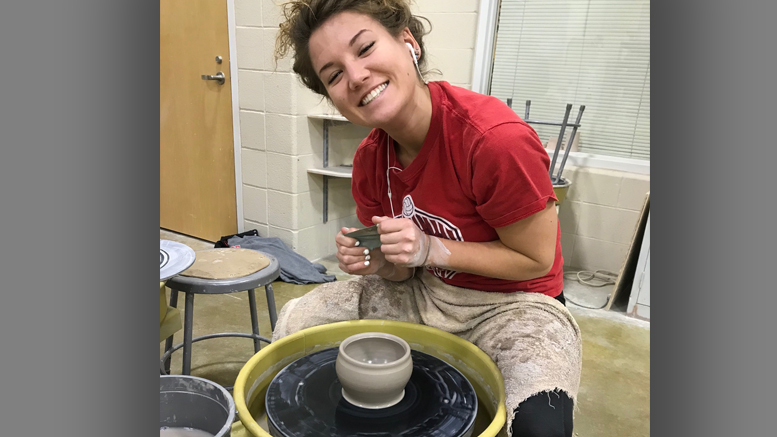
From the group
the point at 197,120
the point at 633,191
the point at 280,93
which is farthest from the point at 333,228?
the point at 633,191

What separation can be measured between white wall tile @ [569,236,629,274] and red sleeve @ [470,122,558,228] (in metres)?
2.08

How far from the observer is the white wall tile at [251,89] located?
2670 mm

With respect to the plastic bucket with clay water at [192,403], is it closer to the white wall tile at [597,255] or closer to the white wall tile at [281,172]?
the white wall tile at [281,172]

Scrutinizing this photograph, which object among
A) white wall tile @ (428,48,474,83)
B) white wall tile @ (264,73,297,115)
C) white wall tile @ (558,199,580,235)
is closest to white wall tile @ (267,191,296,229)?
white wall tile @ (264,73,297,115)

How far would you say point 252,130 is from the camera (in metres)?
2.76

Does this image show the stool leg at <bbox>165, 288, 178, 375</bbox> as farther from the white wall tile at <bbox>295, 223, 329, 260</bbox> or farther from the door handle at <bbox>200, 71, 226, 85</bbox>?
the door handle at <bbox>200, 71, 226, 85</bbox>

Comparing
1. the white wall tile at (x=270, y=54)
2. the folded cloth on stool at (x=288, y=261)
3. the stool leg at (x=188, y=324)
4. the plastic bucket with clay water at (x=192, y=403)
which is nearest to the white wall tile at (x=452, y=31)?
the white wall tile at (x=270, y=54)

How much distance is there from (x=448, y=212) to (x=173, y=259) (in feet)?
2.45

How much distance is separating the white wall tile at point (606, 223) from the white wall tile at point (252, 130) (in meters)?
1.87

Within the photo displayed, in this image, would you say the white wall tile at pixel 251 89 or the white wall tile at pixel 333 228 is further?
the white wall tile at pixel 333 228

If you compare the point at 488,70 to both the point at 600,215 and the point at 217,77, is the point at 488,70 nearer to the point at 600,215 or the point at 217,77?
the point at 600,215

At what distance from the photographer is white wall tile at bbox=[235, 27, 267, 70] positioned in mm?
2604
